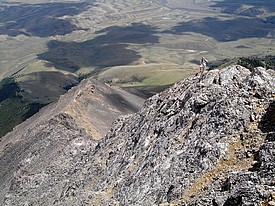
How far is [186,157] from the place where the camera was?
5156 cm

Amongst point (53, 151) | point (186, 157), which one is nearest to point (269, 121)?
point (186, 157)

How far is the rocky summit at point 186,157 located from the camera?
→ 39406 millimetres

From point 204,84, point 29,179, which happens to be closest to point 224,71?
point 204,84

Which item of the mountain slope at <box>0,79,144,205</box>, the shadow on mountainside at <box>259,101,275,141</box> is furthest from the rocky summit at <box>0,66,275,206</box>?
the mountain slope at <box>0,79,144,205</box>

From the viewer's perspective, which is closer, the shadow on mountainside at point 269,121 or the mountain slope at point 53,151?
the shadow on mountainside at point 269,121

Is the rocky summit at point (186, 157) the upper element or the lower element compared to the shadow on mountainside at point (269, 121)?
lower

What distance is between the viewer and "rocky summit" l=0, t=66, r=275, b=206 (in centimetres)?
3941

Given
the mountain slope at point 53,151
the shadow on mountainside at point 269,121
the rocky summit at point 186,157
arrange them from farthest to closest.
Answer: the mountain slope at point 53,151, the shadow on mountainside at point 269,121, the rocky summit at point 186,157

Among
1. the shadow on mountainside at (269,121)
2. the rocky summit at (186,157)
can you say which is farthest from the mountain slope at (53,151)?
the shadow on mountainside at (269,121)

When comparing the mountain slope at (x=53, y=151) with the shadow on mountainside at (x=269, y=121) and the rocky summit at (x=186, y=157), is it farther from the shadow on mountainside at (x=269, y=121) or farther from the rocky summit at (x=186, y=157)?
the shadow on mountainside at (x=269, y=121)

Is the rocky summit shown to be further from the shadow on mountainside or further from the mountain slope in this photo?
the mountain slope

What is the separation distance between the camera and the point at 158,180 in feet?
177

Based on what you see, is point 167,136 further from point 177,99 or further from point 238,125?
point 238,125

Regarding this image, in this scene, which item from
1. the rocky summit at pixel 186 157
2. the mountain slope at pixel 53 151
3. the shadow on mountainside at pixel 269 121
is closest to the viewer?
the rocky summit at pixel 186 157
